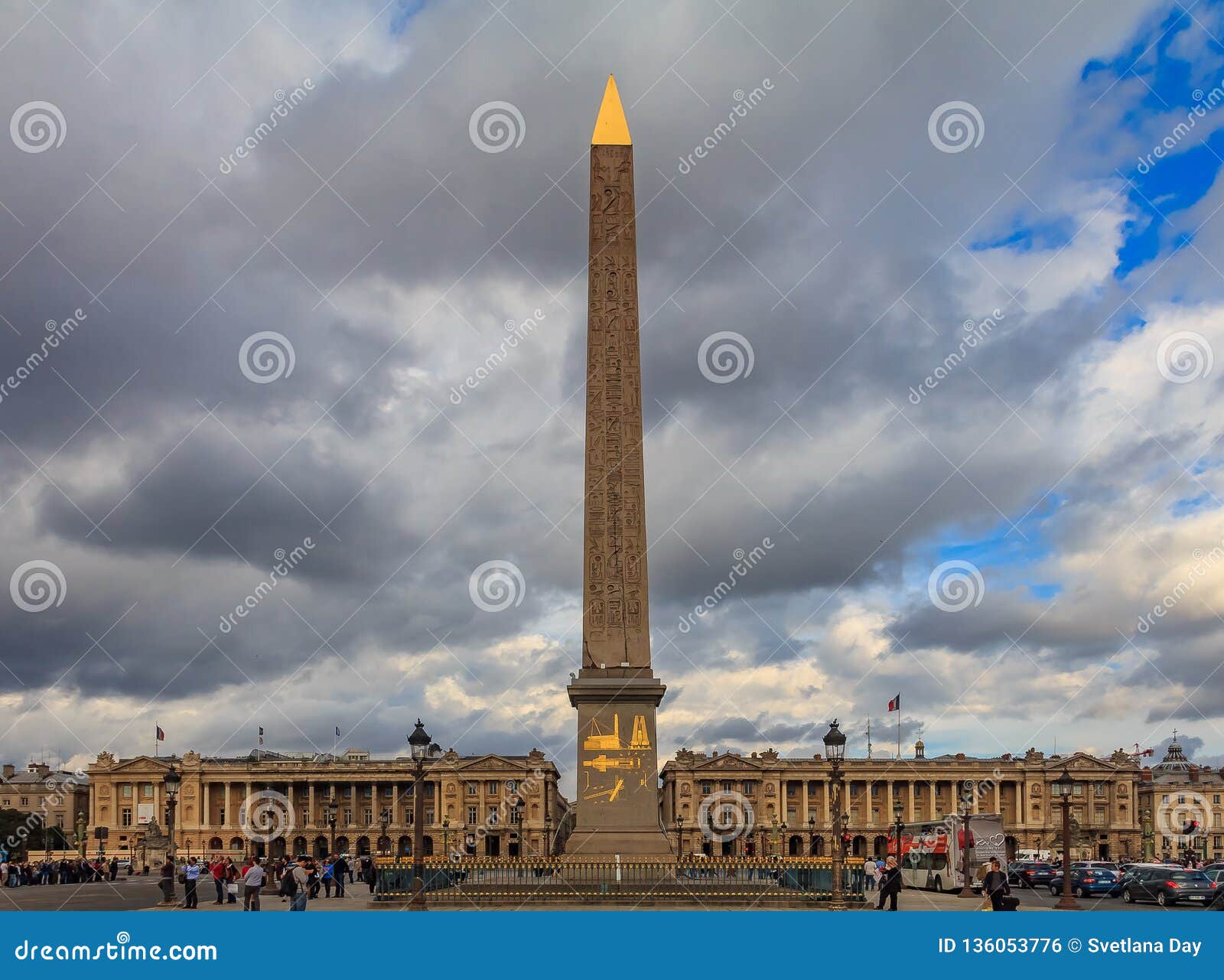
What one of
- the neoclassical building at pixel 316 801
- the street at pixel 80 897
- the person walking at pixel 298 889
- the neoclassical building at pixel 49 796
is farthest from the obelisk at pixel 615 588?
the neoclassical building at pixel 49 796

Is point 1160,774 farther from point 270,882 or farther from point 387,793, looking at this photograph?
point 270,882

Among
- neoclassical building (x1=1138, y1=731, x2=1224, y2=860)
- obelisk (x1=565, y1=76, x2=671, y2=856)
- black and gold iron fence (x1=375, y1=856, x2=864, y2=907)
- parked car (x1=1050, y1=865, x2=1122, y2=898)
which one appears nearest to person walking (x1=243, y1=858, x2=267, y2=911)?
black and gold iron fence (x1=375, y1=856, x2=864, y2=907)

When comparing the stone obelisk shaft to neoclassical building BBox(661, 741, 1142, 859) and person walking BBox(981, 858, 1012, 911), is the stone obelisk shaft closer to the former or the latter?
person walking BBox(981, 858, 1012, 911)

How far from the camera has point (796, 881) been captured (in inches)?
1215

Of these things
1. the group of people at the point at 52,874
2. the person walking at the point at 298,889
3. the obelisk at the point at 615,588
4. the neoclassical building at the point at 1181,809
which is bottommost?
the neoclassical building at the point at 1181,809

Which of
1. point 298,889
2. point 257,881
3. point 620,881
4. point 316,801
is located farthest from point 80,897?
point 316,801

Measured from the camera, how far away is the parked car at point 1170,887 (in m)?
33.8

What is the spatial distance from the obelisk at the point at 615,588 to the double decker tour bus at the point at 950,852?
14.2 metres

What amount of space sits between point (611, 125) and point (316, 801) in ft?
395

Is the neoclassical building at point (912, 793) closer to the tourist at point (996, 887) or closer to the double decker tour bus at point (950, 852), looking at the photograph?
the double decker tour bus at point (950, 852)

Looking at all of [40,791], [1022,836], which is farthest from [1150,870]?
[40,791]

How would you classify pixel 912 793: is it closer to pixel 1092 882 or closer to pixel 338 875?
pixel 1092 882

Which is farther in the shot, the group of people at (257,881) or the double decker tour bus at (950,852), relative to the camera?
the double decker tour bus at (950,852)

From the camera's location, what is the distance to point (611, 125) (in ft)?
109
